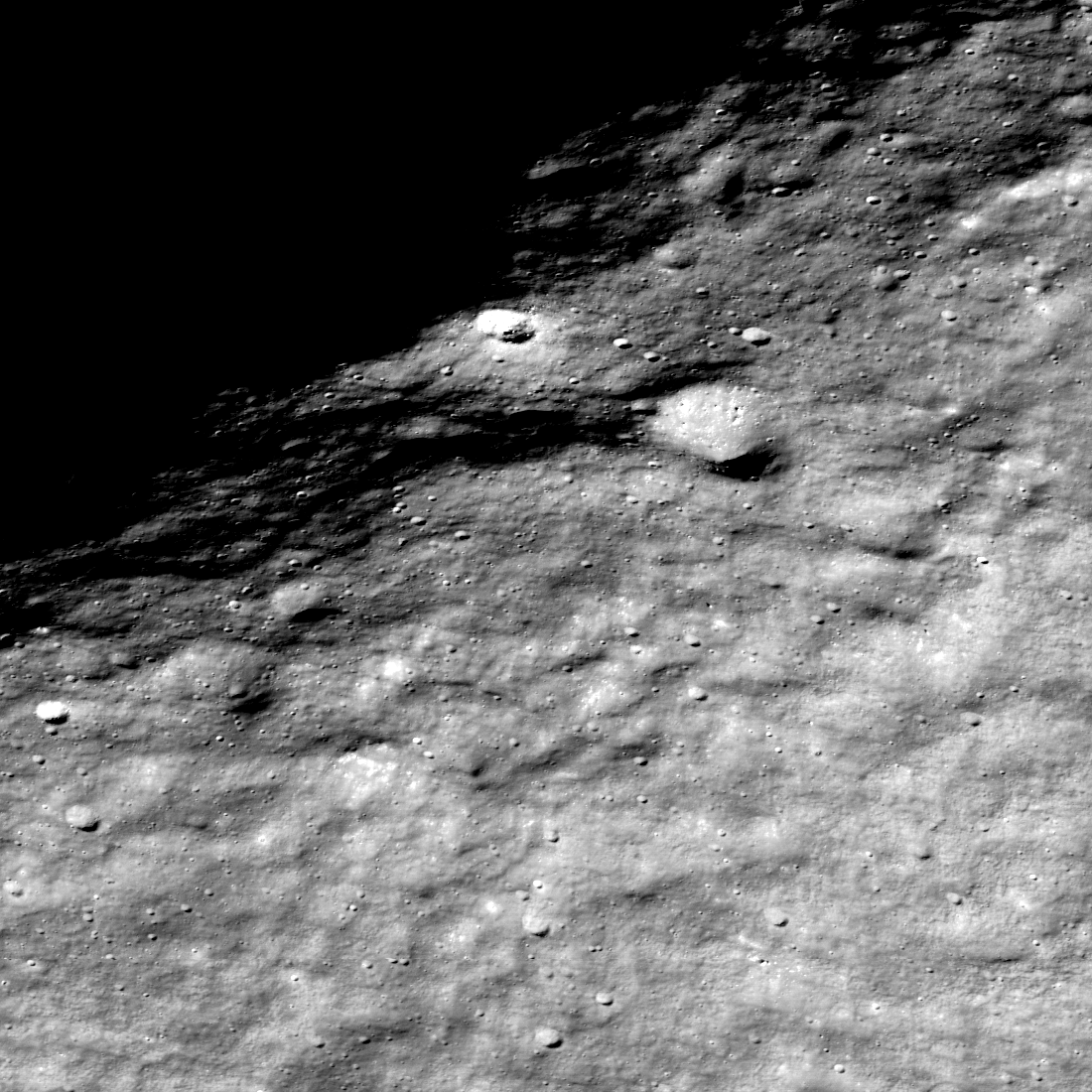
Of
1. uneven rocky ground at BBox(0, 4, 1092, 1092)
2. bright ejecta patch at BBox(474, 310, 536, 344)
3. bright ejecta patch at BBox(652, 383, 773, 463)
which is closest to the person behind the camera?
uneven rocky ground at BBox(0, 4, 1092, 1092)

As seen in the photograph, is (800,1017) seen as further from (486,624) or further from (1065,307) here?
(1065,307)

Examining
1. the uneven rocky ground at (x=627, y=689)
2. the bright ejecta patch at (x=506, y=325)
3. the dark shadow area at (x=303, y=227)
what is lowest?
the uneven rocky ground at (x=627, y=689)

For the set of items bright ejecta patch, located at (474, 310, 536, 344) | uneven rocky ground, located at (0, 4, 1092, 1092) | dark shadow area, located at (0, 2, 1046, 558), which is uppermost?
dark shadow area, located at (0, 2, 1046, 558)

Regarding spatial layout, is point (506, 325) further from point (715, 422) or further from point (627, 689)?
point (627, 689)

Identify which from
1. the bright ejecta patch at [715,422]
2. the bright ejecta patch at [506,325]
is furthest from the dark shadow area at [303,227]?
the bright ejecta patch at [715,422]

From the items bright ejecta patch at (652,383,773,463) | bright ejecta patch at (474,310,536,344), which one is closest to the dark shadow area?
bright ejecta patch at (474,310,536,344)

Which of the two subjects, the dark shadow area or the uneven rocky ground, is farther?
the dark shadow area

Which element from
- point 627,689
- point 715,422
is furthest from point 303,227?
point 627,689

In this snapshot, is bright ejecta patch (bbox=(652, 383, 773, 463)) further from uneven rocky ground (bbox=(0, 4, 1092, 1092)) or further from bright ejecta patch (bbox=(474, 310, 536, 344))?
bright ejecta patch (bbox=(474, 310, 536, 344))

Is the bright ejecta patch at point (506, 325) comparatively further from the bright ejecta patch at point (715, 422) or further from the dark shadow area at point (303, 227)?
the bright ejecta patch at point (715, 422)
